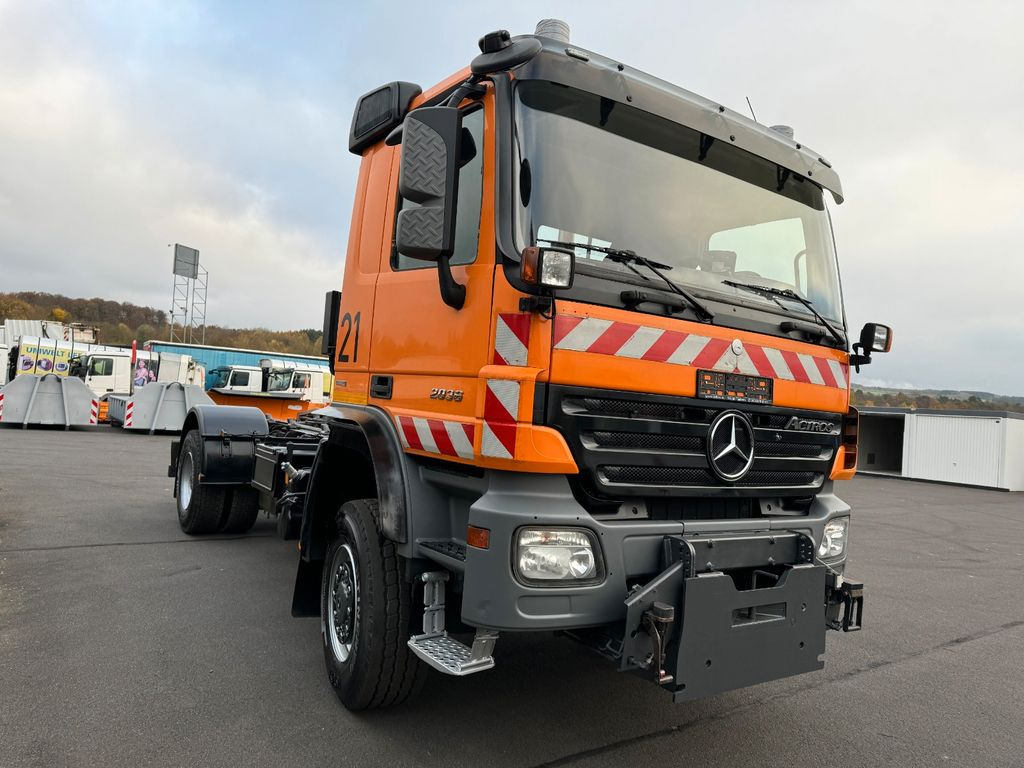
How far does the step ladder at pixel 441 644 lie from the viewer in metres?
2.61

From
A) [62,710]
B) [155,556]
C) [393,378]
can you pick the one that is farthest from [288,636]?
[155,556]

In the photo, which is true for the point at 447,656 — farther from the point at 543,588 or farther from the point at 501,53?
the point at 501,53

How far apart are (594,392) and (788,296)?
136cm

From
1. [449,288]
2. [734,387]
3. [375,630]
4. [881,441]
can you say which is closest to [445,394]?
[449,288]

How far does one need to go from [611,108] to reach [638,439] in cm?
138

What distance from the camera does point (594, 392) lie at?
263 cm

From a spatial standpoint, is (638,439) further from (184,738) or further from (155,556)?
(155,556)

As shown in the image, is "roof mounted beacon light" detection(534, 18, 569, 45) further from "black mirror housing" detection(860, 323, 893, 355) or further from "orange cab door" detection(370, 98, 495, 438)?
"black mirror housing" detection(860, 323, 893, 355)

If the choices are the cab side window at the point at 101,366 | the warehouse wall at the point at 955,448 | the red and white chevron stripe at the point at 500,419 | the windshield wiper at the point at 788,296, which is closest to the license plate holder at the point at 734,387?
the windshield wiper at the point at 788,296

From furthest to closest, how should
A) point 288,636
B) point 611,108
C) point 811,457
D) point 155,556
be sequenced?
point 155,556 < point 288,636 < point 811,457 < point 611,108

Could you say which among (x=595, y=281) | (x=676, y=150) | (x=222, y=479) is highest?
(x=676, y=150)

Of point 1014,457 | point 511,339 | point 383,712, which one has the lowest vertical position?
point 383,712

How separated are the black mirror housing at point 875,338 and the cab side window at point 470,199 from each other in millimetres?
2183

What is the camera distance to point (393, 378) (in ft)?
11.1
